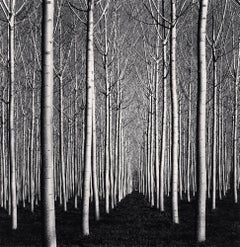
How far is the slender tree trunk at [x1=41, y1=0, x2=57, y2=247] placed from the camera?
15.0ft

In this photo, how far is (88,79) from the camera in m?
8.48

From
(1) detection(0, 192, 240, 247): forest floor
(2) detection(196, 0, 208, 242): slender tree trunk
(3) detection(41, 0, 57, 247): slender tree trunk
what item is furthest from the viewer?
(1) detection(0, 192, 240, 247): forest floor

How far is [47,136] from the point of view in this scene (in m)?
4.61

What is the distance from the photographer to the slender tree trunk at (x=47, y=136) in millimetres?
4562

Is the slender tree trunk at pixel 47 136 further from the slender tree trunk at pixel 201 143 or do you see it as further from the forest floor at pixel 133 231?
the slender tree trunk at pixel 201 143

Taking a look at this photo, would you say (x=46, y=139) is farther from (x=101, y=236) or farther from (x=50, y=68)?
(x=101, y=236)

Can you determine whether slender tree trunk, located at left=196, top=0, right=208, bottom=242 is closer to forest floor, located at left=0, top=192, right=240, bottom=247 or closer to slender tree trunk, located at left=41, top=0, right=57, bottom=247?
forest floor, located at left=0, top=192, right=240, bottom=247

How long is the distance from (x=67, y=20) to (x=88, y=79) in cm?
769

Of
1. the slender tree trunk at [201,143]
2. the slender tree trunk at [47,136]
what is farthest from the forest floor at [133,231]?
the slender tree trunk at [47,136]

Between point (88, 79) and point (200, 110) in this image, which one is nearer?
point (200, 110)

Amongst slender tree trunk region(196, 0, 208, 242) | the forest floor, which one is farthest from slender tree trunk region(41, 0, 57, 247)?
slender tree trunk region(196, 0, 208, 242)

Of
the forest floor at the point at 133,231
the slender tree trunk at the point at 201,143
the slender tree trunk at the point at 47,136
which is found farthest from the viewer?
the forest floor at the point at 133,231

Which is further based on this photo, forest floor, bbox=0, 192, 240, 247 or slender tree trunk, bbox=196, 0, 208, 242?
forest floor, bbox=0, 192, 240, 247

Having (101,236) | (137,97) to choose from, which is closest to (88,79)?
(101,236)
